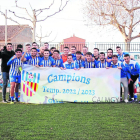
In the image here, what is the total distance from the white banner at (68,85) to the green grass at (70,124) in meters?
1.12

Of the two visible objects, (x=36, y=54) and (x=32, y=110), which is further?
(x=36, y=54)

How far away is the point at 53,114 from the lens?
217 inches

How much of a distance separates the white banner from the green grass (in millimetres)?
1122

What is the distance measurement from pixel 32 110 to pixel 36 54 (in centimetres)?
214

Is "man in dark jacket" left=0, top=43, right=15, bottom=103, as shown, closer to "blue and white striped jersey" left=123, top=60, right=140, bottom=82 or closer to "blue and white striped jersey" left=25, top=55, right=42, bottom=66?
"blue and white striped jersey" left=25, top=55, right=42, bottom=66

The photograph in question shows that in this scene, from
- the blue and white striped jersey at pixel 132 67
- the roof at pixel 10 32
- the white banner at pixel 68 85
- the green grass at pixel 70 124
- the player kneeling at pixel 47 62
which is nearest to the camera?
the green grass at pixel 70 124

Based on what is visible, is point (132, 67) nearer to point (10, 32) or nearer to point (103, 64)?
point (103, 64)

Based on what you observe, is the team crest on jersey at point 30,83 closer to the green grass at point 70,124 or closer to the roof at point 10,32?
the green grass at point 70,124

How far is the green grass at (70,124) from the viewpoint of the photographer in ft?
12.8

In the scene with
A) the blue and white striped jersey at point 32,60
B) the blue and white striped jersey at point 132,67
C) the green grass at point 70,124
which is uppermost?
the blue and white striped jersey at point 32,60

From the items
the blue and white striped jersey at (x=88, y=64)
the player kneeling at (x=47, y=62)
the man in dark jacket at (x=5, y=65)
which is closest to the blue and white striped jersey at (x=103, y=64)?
the blue and white striped jersey at (x=88, y=64)

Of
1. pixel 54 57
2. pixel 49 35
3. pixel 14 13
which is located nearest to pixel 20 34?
pixel 49 35

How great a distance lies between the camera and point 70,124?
15.1 feet

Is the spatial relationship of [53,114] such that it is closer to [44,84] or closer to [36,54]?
[44,84]
